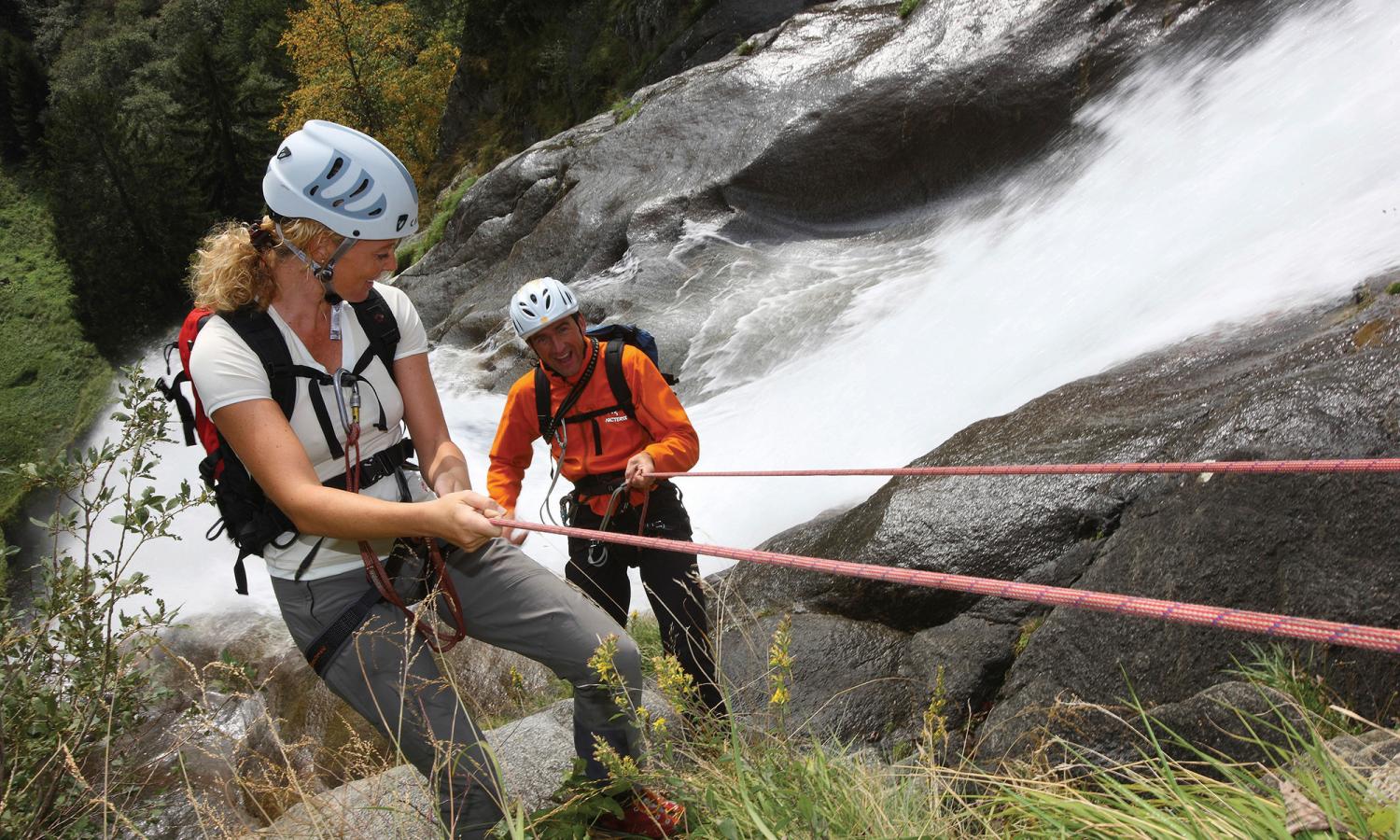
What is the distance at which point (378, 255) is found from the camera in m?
3.19

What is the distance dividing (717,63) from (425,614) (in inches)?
617

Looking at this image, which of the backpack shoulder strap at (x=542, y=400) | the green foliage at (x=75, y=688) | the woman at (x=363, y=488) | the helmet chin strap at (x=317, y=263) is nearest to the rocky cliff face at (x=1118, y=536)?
the woman at (x=363, y=488)

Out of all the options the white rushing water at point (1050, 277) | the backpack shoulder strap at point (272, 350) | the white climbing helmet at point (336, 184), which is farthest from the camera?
the white rushing water at point (1050, 277)

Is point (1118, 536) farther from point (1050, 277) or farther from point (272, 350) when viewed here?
point (1050, 277)

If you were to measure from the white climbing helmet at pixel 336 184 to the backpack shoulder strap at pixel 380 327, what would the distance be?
26cm

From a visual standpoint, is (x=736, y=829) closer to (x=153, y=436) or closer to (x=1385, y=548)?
(x=1385, y=548)

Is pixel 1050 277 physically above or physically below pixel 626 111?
below

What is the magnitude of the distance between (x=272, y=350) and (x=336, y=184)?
52cm

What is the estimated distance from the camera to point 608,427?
16.4 feet

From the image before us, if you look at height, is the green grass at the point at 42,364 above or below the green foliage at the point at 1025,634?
above

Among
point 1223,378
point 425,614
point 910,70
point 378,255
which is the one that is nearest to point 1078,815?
point 425,614

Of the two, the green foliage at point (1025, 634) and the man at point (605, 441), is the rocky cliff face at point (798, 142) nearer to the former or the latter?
the man at point (605, 441)

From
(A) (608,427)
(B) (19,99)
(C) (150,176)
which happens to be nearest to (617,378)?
(A) (608,427)

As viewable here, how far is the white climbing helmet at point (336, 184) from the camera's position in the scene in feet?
10.1
